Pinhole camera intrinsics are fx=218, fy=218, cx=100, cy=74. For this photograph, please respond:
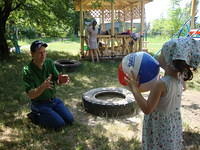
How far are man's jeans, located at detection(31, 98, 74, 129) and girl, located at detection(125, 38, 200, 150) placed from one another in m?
1.75

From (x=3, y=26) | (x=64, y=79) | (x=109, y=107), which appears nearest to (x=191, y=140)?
(x=109, y=107)

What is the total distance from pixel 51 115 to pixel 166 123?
203 cm

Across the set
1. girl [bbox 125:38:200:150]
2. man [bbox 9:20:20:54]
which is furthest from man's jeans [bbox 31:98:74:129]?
man [bbox 9:20:20:54]

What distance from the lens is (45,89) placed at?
3268 mm

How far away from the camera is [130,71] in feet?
6.52

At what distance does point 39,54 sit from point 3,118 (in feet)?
4.90

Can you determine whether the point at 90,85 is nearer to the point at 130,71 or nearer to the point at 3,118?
the point at 3,118

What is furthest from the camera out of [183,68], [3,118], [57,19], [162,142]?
[57,19]

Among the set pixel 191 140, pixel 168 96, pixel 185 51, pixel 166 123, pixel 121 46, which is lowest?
pixel 191 140

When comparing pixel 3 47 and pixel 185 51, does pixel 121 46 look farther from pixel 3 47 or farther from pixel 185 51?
pixel 185 51

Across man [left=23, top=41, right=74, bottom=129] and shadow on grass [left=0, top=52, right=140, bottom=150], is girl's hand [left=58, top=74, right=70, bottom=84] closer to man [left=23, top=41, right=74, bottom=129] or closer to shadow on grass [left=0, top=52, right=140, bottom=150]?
man [left=23, top=41, right=74, bottom=129]

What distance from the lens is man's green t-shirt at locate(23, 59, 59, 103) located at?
3.23 metres

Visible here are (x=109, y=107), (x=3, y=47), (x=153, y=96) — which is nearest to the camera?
(x=153, y=96)

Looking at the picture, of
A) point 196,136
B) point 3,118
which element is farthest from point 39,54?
point 196,136
